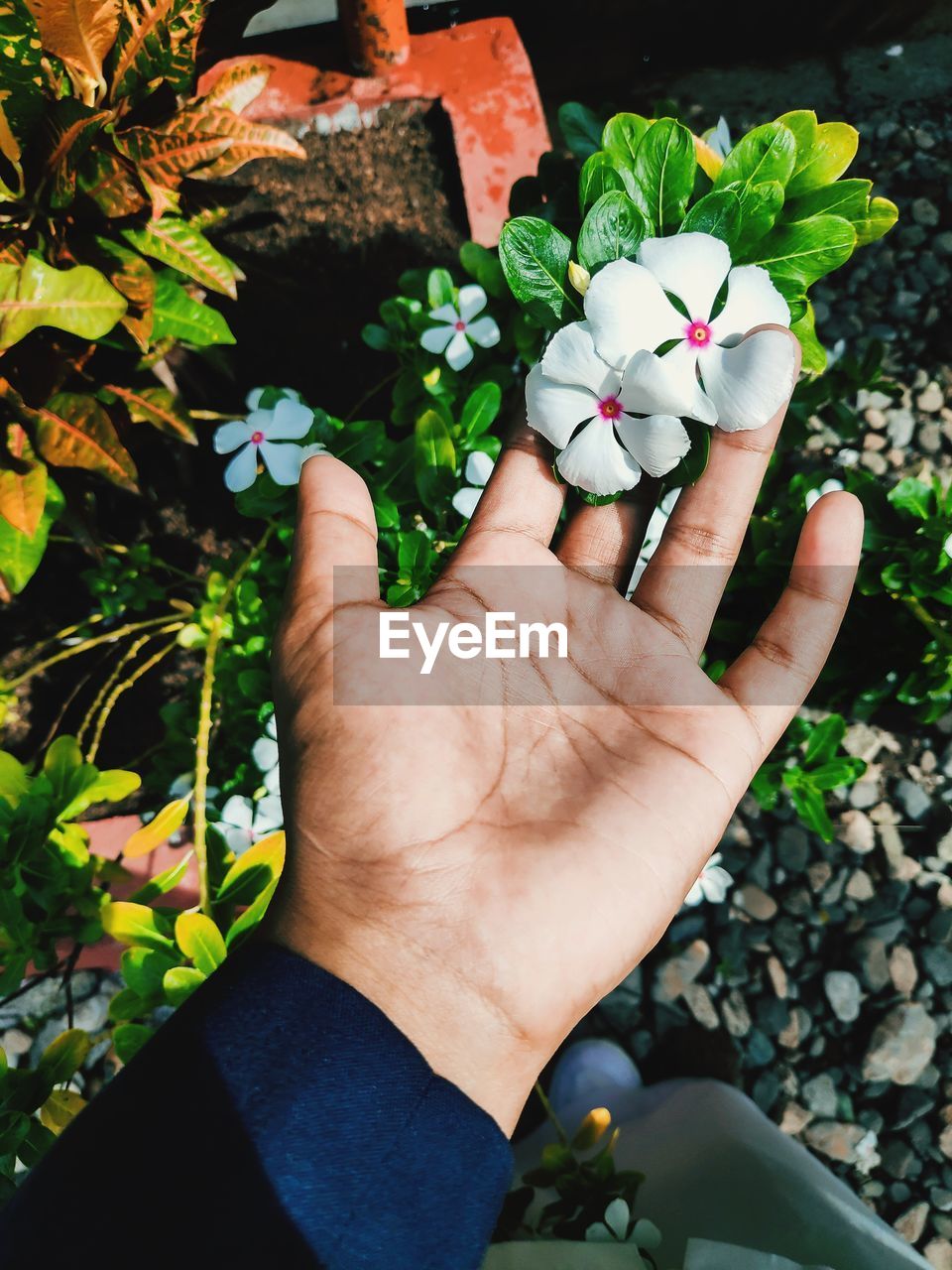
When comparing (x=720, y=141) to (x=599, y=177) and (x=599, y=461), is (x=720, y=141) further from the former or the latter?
(x=599, y=461)

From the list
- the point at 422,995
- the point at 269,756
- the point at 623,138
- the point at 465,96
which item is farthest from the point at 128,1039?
the point at 465,96

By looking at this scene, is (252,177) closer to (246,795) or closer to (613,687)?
(246,795)

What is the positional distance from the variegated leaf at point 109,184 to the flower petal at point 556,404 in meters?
0.89

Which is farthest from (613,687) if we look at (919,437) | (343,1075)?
(919,437)

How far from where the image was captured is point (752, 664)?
4.78ft

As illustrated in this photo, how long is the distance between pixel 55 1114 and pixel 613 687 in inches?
42.2

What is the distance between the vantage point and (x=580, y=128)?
64.2 inches

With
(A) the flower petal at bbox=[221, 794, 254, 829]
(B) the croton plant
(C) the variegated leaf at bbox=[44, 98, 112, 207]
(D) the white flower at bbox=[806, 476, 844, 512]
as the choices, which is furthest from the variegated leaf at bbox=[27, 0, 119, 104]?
(D) the white flower at bbox=[806, 476, 844, 512]

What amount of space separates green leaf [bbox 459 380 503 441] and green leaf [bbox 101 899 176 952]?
1035 millimetres

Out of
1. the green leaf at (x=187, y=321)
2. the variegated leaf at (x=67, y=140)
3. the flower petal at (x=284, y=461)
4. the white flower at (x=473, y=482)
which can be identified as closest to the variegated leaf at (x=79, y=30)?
the variegated leaf at (x=67, y=140)

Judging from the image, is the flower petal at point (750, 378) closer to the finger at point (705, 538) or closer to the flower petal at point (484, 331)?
the finger at point (705, 538)

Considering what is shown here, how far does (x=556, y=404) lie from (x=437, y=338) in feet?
1.96

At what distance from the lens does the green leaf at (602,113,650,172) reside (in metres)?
1.28

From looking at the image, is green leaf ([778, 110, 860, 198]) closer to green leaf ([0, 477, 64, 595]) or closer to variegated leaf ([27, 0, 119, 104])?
variegated leaf ([27, 0, 119, 104])
